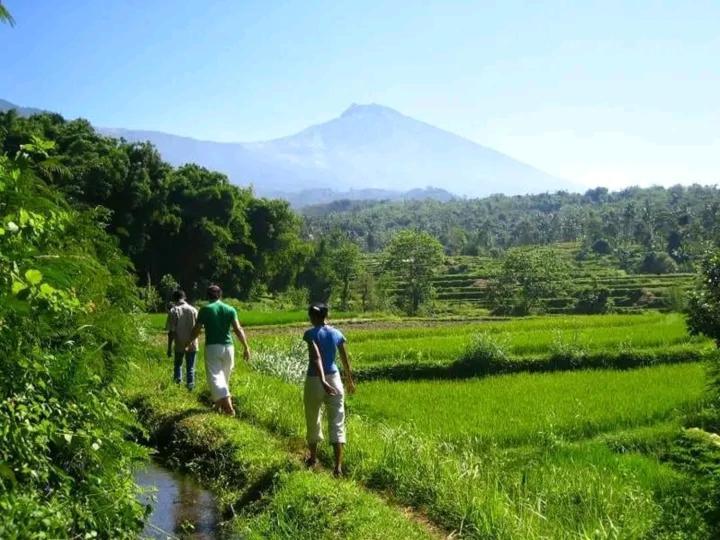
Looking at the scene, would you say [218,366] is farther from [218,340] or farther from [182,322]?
[182,322]

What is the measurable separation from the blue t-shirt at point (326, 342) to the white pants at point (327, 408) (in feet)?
0.30

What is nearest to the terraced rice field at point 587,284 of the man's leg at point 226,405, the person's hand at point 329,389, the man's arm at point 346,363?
the man's leg at point 226,405

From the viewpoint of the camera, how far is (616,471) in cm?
748

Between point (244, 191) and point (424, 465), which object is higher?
point (244, 191)

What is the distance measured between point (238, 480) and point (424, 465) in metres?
2.16

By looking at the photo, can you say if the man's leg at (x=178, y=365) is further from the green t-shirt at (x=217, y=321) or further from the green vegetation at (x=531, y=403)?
the green vegetation at (x=531, y=403)

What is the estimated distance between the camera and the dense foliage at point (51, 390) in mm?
3293

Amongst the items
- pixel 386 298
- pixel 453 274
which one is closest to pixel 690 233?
pixel 453 274

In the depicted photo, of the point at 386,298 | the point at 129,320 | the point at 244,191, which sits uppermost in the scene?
the point at 244,191

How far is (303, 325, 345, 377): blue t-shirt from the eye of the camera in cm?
709

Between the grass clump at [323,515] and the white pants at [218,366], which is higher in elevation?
the white pants at [218,366]

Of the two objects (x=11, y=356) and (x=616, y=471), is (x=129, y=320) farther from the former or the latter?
(x=616, y=471)

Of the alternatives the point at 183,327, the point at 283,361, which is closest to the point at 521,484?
the point at 183,327

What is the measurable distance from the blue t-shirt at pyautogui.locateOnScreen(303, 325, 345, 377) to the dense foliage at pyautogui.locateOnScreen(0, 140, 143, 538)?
237 centimetres
